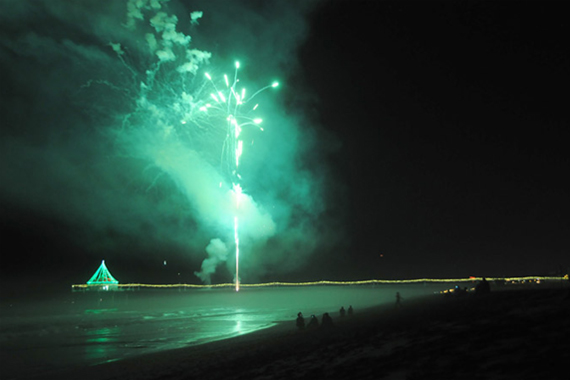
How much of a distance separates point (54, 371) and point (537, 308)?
14.1m

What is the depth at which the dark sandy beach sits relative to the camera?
550 centimetres

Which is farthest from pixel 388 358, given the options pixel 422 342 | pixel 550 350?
pixel 550 350

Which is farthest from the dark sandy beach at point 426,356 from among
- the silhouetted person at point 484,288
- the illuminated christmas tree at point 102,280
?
the illuminated christmas tree at point 102,280

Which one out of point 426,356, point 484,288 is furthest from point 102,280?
point 426,356

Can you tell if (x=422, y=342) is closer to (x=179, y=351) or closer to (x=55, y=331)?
(x=179, y=351)

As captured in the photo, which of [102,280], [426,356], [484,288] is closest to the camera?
[426,356]

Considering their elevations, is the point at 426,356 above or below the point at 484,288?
below

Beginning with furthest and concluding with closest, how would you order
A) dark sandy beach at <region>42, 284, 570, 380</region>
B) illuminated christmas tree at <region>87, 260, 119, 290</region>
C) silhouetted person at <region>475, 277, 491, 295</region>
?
1. illuminated christmas tree at <region>87, 260, 119, 290</region>
2. silhouetted person at <region>475, 277, 491, 295</region>
3. dark sandy beach at <region>42, 284, 570, 380</region>

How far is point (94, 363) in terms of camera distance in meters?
14.0

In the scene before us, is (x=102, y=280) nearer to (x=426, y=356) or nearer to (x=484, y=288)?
(x=484, y=288)

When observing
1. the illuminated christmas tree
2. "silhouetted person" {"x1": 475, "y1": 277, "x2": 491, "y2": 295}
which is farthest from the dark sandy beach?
the illuminated christmas tree

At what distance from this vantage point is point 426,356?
6676mm

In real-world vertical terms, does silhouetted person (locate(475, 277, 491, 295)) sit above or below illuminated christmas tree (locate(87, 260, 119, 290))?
below

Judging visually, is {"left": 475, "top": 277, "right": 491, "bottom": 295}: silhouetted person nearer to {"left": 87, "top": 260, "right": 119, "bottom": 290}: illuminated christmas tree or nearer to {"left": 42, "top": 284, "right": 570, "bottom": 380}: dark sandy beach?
{"left": 42, "top": 284, "right": 570, "bottom": 380}: dark sandy beach
